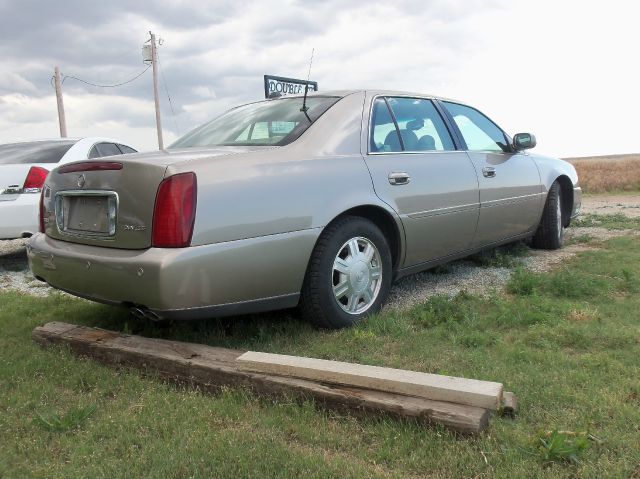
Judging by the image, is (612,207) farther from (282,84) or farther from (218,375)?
(218,375)

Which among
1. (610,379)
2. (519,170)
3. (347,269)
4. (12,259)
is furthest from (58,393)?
(12,259)

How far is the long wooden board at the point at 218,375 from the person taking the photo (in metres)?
2.16

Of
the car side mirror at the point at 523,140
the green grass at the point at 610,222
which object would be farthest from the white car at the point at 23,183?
the green grass at the point at 610,222

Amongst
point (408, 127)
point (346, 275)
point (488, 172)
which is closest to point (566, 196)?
point (488, 172)

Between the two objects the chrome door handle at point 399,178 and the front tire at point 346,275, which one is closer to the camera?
the front tire at point 346,275

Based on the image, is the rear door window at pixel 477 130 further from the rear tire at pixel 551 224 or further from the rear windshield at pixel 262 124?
the rear windshield at pixel 262 124

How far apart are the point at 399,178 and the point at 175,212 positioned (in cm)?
160

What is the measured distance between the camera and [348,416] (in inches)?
90.7

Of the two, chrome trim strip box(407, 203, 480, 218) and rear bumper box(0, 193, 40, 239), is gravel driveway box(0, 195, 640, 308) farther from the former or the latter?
chrome trim strip box(407, 203, 480, 218)

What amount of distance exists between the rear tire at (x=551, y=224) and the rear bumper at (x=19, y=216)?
16.5ft

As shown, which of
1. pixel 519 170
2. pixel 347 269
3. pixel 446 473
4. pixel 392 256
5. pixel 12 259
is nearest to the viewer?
pixel 446 473

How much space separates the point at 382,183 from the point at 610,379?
1.70 metres

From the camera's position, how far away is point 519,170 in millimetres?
5234

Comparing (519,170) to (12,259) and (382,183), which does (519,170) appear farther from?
(12,259)
